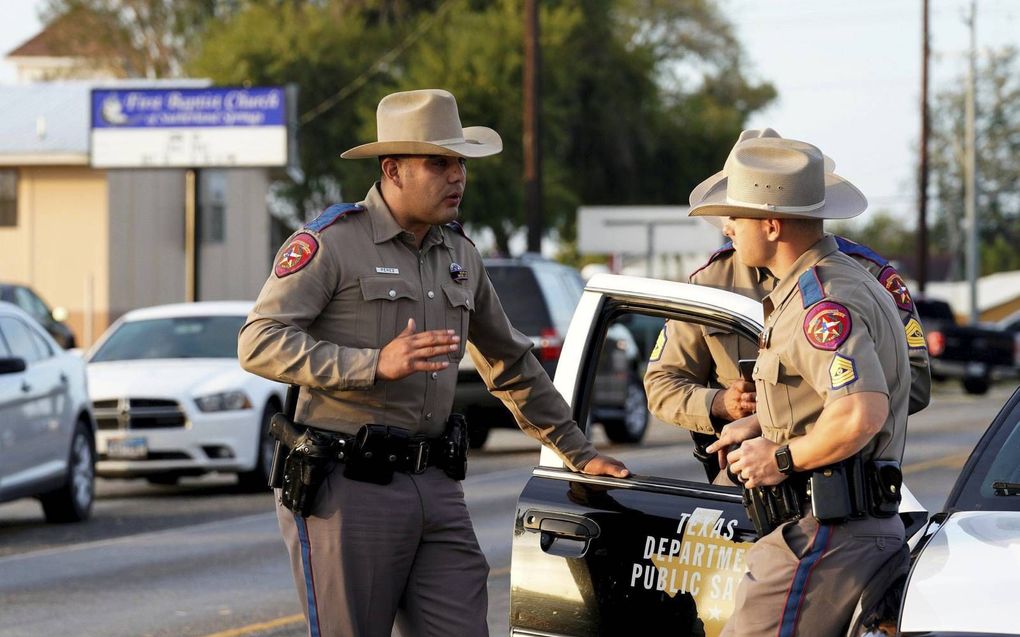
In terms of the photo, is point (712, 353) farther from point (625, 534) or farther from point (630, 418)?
point (630, 418)

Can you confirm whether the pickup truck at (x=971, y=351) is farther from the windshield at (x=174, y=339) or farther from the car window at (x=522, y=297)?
the windshield at (x=174, y=339)

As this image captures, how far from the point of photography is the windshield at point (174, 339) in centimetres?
1469

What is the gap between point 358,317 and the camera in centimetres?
468

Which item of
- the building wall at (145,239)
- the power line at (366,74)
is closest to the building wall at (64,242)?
the building wall at (145,239)

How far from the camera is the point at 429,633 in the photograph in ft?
15.4

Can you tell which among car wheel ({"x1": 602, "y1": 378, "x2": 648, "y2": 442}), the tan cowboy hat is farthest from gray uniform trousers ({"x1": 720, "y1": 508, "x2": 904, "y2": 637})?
car wheel ({"x1": 602, "y1": 378, "x2": 648, "y2": 442})

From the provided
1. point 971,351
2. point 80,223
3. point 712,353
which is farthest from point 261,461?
point 80,223

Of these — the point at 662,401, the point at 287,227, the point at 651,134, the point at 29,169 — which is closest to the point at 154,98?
the point at 29,169

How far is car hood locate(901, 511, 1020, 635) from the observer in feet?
12.2

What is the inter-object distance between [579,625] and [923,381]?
1180 mm

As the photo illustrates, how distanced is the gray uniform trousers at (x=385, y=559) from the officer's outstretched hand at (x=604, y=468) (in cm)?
39

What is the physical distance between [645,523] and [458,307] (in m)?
0.77

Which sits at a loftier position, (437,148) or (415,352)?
(437,148)

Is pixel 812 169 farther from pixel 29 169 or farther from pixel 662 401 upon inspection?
pixel 29 169
